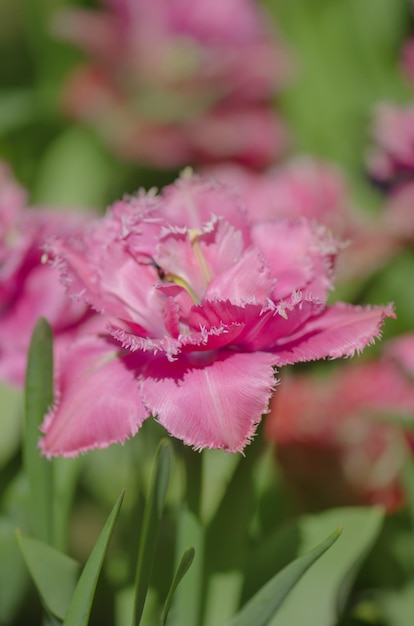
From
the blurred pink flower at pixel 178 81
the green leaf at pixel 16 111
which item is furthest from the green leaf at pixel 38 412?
the blurred pink flower at pixel 178 81

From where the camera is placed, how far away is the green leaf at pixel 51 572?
46 cm

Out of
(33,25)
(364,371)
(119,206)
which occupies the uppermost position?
(119,206)

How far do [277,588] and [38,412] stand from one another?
15 cm

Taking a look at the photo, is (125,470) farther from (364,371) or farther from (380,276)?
(380,276)

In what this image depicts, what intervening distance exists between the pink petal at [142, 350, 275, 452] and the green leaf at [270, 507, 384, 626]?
0.55 ft

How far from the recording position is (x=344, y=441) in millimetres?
803

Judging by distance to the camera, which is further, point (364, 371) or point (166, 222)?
point (364, 371)

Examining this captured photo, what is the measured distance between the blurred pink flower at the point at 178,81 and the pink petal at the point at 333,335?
0.80 m

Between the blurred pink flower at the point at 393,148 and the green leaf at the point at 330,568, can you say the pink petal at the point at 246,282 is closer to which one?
the green leaf at the point at 330,568

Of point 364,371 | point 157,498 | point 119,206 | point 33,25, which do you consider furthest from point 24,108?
point 157,498

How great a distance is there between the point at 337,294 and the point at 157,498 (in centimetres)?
58

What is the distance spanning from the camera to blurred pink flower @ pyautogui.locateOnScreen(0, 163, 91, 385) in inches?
23.6

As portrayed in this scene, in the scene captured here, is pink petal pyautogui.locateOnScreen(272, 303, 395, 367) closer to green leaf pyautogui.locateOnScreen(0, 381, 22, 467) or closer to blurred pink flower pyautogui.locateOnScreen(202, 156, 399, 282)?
green leaf pyautogui.locateOnScreen(0, 381, 22, 467)

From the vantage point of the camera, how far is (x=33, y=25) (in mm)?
1470
